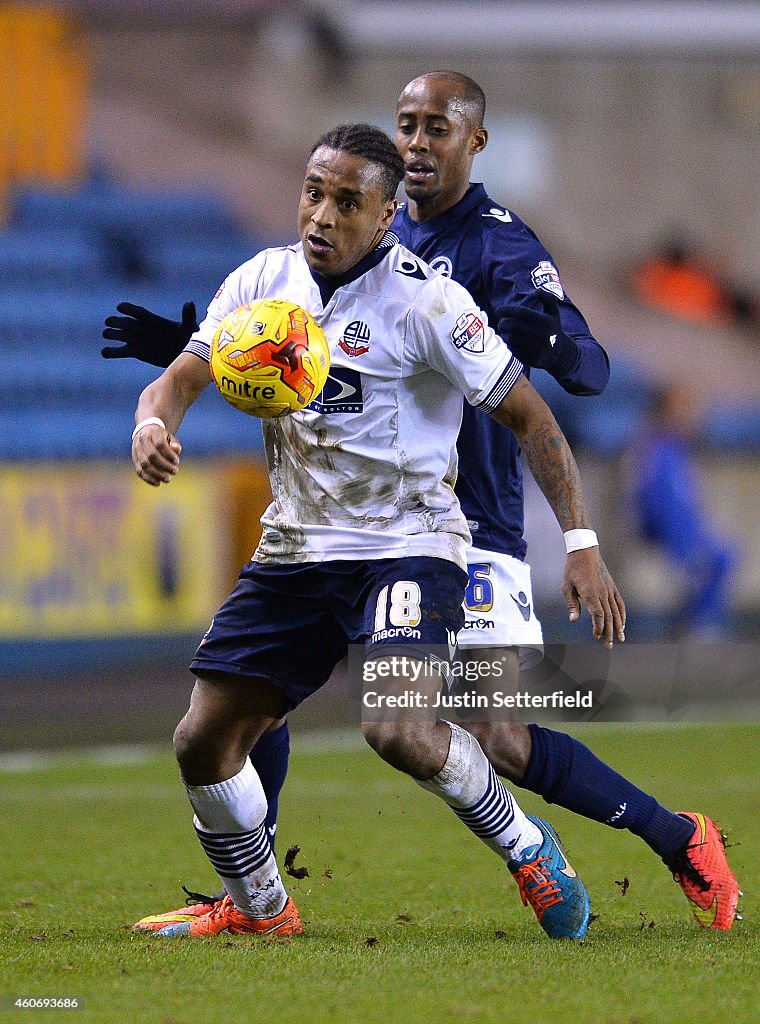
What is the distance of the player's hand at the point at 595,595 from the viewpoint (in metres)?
4.18

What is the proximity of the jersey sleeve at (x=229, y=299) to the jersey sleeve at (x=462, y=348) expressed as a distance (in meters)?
0.48

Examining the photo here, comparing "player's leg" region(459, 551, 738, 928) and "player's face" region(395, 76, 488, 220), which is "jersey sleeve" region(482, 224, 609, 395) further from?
"player's leg" region(459, 551, 738, 928)

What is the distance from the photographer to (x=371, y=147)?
4324 millimetres

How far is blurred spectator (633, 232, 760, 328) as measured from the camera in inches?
814

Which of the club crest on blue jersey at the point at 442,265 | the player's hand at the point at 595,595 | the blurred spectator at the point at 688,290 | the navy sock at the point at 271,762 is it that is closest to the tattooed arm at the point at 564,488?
the player's hand at the point at 595,595

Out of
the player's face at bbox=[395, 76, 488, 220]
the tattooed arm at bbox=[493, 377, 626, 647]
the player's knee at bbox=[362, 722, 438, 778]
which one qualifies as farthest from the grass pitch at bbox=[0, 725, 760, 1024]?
the player's face at bbox=[395, 76, 488, 220]

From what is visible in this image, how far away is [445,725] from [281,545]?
0.65 meters

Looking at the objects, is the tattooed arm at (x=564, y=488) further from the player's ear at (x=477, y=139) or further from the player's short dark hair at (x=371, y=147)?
the player's ear at (x=477, y=139)

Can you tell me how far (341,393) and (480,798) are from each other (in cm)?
112

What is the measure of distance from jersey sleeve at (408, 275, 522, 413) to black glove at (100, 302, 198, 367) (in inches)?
30.1

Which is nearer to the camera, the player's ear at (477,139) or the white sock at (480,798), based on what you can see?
the white sock at (480,798)

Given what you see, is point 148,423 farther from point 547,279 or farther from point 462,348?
point 547,279

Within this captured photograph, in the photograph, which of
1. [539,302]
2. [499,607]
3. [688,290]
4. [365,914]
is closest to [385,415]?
[539,302]

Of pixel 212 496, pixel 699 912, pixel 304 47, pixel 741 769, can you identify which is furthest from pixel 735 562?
pixel 304 47
